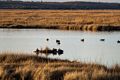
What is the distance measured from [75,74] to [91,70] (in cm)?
117

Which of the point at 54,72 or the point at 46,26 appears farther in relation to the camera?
the point at 46,26

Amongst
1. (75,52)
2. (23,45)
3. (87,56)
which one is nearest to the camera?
(87,56)

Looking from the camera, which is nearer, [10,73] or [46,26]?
[10,73]

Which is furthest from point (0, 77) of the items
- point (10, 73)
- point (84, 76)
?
point (84, 76)

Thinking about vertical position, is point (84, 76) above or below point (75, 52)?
above

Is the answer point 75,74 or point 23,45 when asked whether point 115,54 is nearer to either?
point 23,45

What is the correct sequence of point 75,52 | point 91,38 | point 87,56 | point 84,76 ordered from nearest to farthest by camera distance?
point 84,76, point 87,56, point 75,52, point 91,38

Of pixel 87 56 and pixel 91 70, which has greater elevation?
pixel 91 70

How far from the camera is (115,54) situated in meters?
28.5

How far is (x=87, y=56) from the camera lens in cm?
2691

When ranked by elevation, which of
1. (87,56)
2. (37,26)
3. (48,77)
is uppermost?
(48,77)

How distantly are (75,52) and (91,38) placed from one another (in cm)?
1238

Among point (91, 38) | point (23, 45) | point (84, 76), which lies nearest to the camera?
point (84, 76)

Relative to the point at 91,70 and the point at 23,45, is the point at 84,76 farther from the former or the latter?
the point at 23,45
